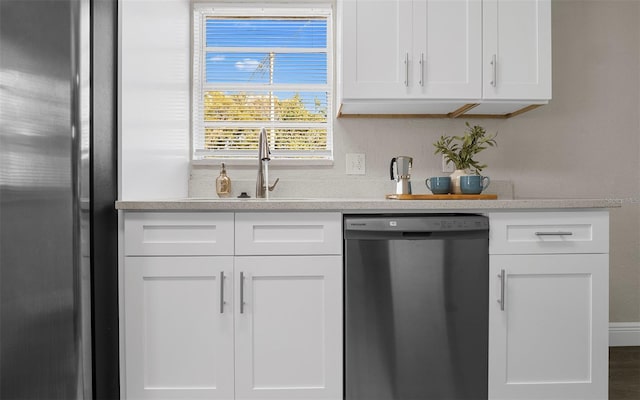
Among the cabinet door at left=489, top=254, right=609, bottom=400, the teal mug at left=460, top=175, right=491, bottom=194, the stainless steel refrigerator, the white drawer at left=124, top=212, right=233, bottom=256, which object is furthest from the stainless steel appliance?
Answer: the stainless steel refrigerator

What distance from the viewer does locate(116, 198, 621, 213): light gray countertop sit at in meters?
1.50

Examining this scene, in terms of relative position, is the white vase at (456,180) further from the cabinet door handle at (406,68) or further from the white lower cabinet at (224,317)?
the white lower cabinet at (224,317)

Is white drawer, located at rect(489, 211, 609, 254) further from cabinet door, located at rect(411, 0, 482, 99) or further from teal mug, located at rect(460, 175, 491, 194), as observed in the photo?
cabinet door, located at rect(411, 0, 482, 99)

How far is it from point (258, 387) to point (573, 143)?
7.20ft

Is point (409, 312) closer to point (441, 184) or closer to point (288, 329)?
point (288, 329)

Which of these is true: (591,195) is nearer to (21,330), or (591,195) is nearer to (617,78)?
(617,78)

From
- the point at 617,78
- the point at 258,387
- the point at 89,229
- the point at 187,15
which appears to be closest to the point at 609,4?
the point at 617,78

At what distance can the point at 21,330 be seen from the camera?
1.16 m

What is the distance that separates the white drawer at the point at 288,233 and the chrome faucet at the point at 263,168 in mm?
642

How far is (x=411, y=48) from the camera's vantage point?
1902mm

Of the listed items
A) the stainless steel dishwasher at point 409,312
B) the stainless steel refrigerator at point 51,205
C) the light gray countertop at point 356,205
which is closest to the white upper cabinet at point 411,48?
the light gray countertop at point 356,205

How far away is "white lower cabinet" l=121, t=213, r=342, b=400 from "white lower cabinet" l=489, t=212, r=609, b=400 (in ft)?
2.23

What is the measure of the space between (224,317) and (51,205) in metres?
0.71

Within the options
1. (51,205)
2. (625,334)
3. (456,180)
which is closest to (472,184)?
(456,180)
